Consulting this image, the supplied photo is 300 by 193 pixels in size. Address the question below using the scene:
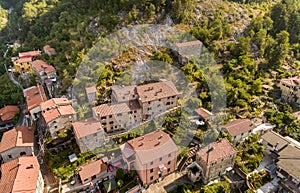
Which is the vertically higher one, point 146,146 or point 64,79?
point 64,79

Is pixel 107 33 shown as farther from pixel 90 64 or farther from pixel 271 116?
pixel 271 116

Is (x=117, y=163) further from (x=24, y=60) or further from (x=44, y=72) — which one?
(x=24, y=60)

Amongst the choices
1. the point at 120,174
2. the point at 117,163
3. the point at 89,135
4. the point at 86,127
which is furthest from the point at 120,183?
the point at 86,127

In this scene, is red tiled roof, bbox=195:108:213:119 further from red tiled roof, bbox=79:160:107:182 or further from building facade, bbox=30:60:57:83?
building facade, bbox=30:60:57:83

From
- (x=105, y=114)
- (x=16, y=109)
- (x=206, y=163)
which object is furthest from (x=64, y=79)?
(x=206, y=163)

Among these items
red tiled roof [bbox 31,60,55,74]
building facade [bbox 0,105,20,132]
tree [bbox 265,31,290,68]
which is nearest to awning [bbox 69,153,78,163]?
building facade [bbox 0,105,20,132]
